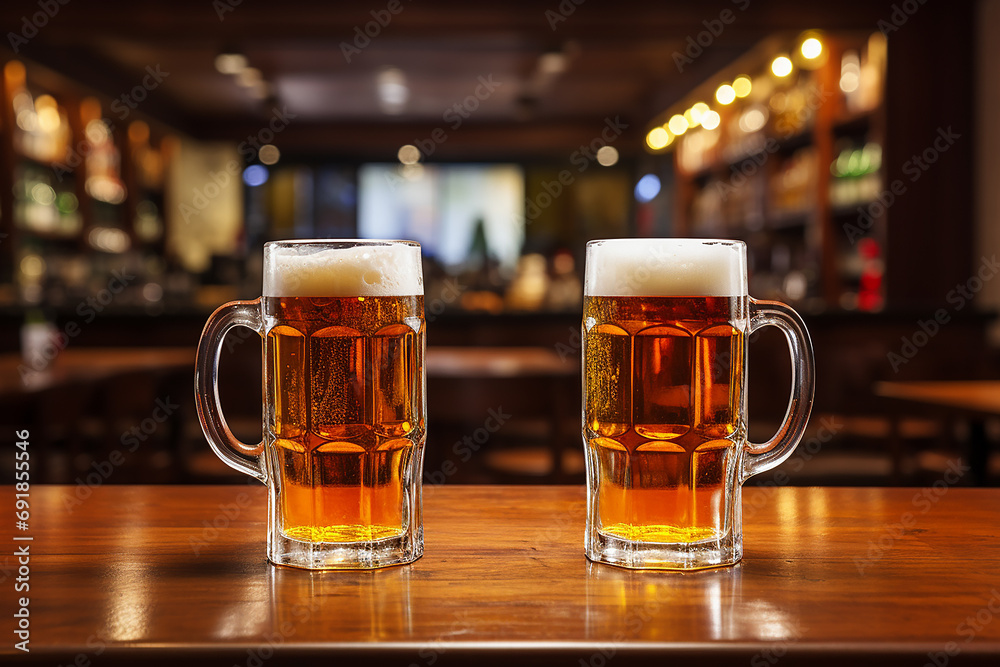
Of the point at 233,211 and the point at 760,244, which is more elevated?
the point at 233,211

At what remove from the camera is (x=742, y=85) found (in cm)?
658

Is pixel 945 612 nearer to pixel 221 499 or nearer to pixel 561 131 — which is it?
pixel 221 499

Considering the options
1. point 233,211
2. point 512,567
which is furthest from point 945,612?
point 233,211

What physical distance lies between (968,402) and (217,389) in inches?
81.7

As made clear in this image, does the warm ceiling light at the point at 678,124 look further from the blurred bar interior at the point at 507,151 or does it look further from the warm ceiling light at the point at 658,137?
the warm ceiling light at the point at 658,137

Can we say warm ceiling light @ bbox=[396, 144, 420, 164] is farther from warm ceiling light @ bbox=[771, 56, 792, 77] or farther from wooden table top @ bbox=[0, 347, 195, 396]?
wooden table top @ bbox=[0, 347, 195, 396]

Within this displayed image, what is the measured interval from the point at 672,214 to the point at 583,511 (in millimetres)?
9302

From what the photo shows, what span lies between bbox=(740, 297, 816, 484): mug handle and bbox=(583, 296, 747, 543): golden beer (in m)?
0.02

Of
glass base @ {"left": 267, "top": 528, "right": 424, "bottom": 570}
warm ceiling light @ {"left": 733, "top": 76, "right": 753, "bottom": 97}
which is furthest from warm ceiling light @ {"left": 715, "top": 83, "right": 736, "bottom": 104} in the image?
glass base @ {"left": 267, "top": 528, "right": 424, "bottom": 570}

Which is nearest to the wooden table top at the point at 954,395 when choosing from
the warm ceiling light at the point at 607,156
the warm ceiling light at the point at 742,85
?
the warm ceiling light at the point at 742,85

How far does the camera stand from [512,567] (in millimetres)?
631

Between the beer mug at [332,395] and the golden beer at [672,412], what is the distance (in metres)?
0.16

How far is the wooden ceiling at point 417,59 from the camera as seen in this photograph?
4.92 meters

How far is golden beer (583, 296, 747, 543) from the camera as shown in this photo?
26.5 inches
